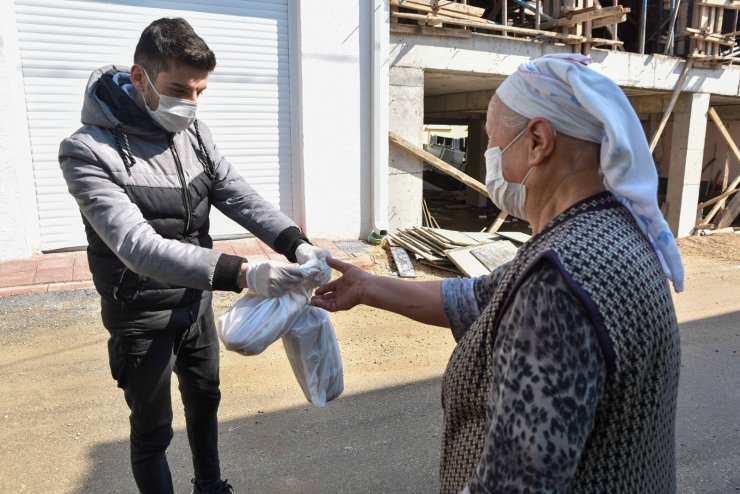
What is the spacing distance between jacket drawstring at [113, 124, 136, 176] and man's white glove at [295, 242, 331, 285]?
2.51 feet

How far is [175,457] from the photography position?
3.19 metres

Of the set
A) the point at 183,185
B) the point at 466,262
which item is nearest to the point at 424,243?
the point at 466,262

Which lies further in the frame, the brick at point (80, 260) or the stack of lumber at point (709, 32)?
the stack of lumber at point (709, 32)

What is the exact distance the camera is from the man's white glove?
7.45 feet

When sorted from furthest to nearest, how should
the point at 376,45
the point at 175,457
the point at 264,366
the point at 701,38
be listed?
the point at 701,38 → the point at 376,45 → the point at 264,366 → the point at 175,457

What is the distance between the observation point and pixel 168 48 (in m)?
2.17

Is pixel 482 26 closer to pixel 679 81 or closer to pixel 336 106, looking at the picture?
pixel 336 106

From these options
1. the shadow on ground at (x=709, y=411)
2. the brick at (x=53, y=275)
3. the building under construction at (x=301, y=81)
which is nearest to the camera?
the shadow on ground at (x=709, y=411)

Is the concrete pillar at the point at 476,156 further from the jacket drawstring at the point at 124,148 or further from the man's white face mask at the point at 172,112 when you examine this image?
the jacket drawstring at the point at 124,148

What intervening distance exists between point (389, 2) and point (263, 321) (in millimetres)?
6694

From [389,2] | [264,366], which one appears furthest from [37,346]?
[389,2]

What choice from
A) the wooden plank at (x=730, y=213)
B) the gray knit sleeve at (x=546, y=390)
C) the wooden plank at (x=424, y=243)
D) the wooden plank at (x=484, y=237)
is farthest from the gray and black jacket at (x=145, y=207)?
the wooden plank at (x=730, y=213)

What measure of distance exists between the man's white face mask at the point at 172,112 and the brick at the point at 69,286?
13.8 ft

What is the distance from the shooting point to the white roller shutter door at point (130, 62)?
257 inches
